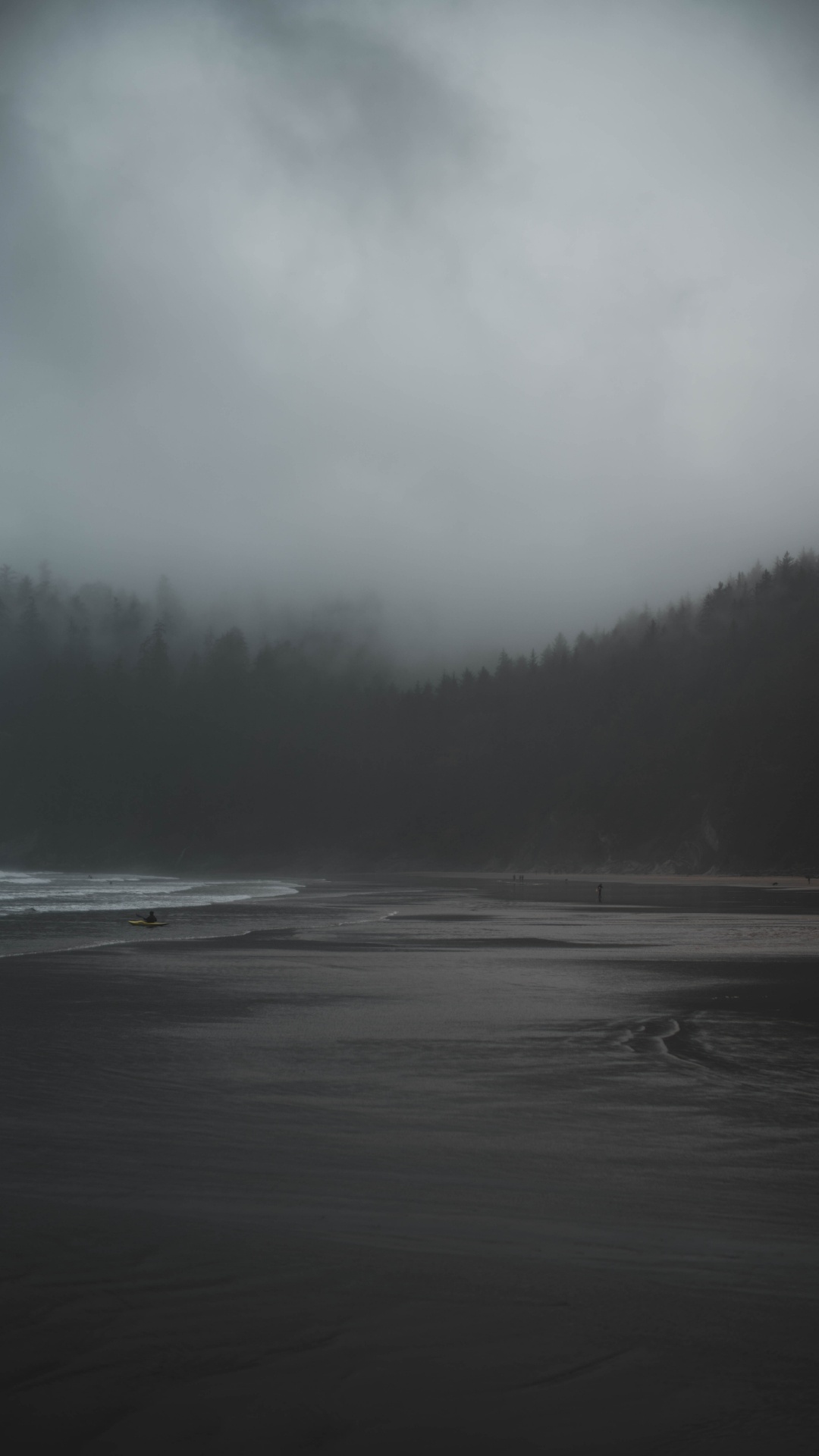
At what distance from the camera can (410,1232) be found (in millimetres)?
7711

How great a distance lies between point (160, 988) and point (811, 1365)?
17913 millimetres

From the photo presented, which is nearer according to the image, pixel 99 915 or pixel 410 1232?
pixel 410 1232

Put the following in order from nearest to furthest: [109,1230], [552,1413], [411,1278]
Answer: [552,1413]
[411,1278]
[109,1230]

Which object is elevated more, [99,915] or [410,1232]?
[410,1232]

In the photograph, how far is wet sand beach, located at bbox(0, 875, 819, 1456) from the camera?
533cm

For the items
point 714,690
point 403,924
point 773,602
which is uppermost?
point 773,602

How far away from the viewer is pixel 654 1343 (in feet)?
19.8

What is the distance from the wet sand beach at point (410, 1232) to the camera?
5328mm

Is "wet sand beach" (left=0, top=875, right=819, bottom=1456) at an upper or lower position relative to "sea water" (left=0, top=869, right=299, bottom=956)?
upper

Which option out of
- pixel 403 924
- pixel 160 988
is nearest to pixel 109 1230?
pixel 160 988

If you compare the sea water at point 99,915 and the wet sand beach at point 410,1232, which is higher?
the wet sand beach at point 410,1232

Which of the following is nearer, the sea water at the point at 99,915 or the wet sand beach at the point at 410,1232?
the wet sand beach at the point at 410,1232

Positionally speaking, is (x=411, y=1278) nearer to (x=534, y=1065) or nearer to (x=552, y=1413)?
(x=552, y=1413)

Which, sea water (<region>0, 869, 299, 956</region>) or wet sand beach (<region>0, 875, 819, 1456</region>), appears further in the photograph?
sea water (<region>0, 869, 299, 956</region>)
